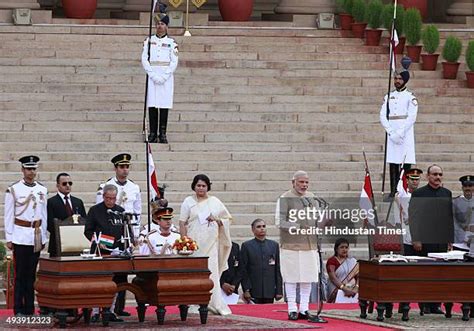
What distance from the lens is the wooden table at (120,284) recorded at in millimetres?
22141

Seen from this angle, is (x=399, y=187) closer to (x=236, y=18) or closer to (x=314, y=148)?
(x=314, y=148)

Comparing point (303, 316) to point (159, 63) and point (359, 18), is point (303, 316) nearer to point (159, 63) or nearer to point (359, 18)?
point (159, 63)

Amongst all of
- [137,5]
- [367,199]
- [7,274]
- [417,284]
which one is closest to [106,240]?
[7,274]

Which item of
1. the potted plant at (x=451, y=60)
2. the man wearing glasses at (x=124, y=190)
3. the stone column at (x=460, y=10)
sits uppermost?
the stone column at (x=460, y=10)

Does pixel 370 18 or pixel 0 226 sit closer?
pixel 0 226

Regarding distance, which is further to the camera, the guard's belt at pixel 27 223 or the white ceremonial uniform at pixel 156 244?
the guard's belt at pixel 27 223

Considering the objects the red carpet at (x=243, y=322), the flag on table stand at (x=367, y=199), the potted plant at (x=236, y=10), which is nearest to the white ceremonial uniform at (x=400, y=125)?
the flag on table stand at (x=367, y=199)

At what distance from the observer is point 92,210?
23.0m

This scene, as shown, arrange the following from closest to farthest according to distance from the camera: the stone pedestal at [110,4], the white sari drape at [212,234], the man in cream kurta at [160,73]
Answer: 1. the white sari drape at [212,234]
2. the man in cream kurta at [160,73]
3. the stone pedestal at [110,4]

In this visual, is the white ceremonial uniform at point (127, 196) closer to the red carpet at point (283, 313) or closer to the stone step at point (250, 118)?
the red carpet at point (283, 313)

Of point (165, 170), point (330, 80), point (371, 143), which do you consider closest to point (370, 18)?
point (330, 80)

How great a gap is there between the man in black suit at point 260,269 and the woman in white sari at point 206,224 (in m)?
1.28

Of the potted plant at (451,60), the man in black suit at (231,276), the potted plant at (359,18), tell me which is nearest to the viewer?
the man in black suit at (231,276)

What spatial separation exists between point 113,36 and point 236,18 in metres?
3.54
